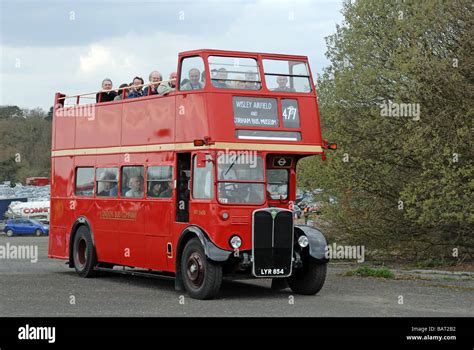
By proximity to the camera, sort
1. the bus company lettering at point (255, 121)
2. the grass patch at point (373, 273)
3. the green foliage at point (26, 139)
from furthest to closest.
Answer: the green foliage at point (26, 139) → the grass patch at point (373, 273) → the bus company lettering at point (255, 121)

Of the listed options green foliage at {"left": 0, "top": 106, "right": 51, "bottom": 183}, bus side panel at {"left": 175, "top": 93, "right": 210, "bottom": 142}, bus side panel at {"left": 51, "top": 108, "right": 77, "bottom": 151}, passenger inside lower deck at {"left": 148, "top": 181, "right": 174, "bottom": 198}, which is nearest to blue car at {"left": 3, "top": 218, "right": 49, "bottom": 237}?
green foliage at {"left": 0, "top": 106, "right": 51, "bottom": 183}

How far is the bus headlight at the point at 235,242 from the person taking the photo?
1730cm

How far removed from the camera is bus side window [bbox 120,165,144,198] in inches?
788

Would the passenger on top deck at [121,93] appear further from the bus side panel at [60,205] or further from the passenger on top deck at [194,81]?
the passenger on top deck at [194,81]

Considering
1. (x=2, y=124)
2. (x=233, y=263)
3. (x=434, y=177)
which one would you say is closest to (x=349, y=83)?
(x=434, y=177)

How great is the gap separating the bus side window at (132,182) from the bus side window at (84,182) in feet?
5.31

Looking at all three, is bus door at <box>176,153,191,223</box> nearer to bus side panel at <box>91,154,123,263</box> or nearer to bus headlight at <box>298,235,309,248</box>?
bus headlight at <box>298,235,309,248</box>

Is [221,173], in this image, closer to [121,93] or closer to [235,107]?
[235,107]

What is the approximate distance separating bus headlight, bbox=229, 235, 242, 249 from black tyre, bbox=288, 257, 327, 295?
143 cm

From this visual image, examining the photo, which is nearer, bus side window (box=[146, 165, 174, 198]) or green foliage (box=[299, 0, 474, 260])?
bus side window (box=[146, 165, 174, 198])

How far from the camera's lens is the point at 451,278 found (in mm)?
22172

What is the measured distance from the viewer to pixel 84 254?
2252cm

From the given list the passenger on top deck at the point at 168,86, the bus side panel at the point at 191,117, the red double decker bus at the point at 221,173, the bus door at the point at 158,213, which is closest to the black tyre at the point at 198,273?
the red double decker bus at the point at 221,173

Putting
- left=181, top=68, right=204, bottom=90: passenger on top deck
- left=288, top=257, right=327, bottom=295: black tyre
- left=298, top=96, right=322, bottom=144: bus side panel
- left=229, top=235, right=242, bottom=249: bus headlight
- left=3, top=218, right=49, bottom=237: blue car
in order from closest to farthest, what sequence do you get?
left=229, top=235, right=242, bottom=249: bus headlight → left=181, top=68, right=204, bottom=90: passenger on top deck → left=288, top=257, right=327, bottom=295: black tyre → left=298, top=96, right=322, bottom=144: bus side panel → left=3, top=218, right=49, bottom=237: blue car
